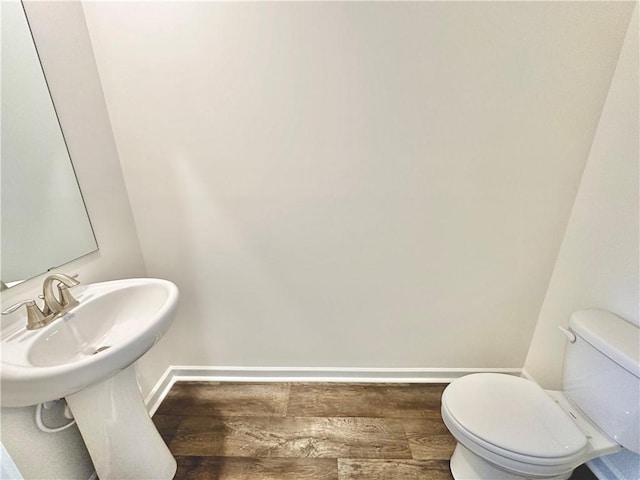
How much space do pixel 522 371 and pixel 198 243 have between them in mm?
1973

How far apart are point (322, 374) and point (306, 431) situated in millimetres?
328

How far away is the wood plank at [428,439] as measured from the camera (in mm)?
1260

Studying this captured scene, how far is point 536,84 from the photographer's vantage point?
116 cm

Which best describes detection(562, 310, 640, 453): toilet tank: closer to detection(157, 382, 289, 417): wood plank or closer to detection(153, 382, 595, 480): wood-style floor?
detection(153, 382, 595, 480): wood-style floor

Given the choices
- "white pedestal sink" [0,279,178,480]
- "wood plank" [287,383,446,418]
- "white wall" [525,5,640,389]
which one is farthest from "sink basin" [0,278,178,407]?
"white wall" [525,5,640,389]

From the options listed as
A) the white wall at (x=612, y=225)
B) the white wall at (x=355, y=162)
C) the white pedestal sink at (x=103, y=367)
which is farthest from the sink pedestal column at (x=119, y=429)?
the white wall at (x=612, y=225)

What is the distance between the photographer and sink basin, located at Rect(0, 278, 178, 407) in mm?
676

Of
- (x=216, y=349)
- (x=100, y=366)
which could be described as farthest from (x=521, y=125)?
(x=216, y=349)

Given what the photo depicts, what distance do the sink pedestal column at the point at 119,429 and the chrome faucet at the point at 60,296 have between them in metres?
0.27

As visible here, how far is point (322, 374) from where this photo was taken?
1645 millimetres

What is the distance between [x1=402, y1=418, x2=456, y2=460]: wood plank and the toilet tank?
0.56 metres

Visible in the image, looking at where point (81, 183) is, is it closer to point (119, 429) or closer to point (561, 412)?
point (119, 429)

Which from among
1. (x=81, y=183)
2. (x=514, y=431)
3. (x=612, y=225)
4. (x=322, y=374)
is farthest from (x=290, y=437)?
(x=612, y=225)

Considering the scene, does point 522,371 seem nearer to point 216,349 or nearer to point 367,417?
point 367,417
